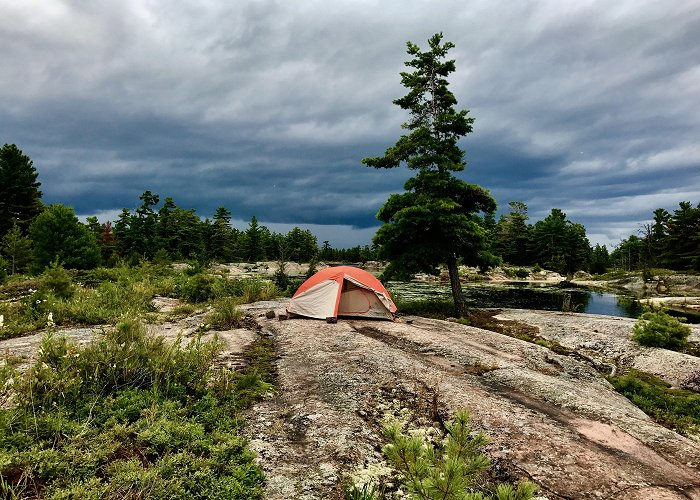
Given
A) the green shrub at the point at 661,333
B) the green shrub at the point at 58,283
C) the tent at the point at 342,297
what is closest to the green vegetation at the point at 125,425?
the tent at the point at 342,297

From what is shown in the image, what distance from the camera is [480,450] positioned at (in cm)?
502

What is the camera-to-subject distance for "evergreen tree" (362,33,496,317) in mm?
17359

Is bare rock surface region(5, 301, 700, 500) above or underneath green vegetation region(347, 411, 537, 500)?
underneath

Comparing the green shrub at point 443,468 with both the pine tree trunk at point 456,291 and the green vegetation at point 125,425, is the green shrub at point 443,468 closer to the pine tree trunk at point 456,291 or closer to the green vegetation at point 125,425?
the green vegetation at point 125,425

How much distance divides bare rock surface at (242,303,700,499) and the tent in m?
3.60

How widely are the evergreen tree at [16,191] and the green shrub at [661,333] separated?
61.1 metres

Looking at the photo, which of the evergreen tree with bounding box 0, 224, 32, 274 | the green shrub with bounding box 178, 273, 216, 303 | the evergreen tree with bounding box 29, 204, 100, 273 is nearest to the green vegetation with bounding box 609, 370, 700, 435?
the green shrub with bounding box 178, 273, 216, 303

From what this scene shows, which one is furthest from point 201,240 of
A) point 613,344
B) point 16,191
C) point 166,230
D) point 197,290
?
point 613,344

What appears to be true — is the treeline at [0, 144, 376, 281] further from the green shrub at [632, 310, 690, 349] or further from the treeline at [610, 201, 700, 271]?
the treeline at [610, 201, 700, 271]

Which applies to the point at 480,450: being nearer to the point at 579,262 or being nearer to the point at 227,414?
the point at 227,414

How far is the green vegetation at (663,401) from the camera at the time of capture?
755 centimetres

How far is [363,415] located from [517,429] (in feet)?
7.54

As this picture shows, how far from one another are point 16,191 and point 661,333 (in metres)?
65.5

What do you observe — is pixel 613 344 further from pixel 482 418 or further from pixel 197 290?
pixel 197 290
